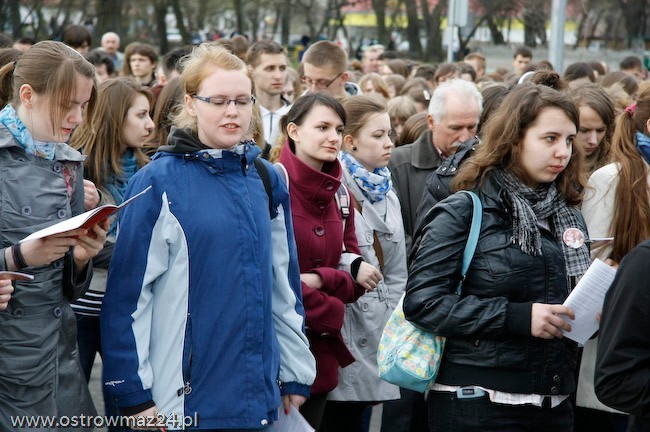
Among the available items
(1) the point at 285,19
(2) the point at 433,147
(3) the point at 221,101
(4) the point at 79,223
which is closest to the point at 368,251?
(2) the point at 433,147

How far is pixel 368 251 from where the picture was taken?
522 centimetres

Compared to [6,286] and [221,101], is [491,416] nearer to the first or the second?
[221,101]

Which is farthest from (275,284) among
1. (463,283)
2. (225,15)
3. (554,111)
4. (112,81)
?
(225,15)

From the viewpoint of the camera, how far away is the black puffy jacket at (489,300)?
3.75m

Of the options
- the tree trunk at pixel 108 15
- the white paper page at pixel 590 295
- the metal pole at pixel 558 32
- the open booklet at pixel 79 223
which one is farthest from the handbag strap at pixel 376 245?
the tree trunk at pixel 108 15

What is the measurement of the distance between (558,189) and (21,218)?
2175mm

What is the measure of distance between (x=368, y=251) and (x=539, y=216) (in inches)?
57.0

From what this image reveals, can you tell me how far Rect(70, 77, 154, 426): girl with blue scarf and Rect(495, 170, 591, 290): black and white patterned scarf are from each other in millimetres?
2136

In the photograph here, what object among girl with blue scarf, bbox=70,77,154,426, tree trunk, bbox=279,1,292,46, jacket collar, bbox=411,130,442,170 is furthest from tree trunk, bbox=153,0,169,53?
girl with blue scarf, bbox=70,77,154,426

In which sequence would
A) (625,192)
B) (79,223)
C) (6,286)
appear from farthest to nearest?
(625,192) → (6,286) → (79,223)

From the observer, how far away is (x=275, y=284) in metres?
3.97

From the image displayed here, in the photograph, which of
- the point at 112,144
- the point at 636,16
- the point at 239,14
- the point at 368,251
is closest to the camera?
the point at 368,251

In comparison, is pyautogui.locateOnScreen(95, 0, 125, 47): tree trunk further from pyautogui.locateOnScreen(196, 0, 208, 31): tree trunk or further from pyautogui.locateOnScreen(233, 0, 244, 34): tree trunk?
pyautogui.locateOnScreen(233, 0, 244, 34): tree trunk

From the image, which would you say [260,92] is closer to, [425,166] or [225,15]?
[425,166]
